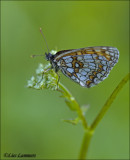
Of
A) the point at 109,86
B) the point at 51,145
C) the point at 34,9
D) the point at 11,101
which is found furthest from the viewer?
the point at 34,9

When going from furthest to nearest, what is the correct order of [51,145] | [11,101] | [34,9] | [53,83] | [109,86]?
[34,9] < [109,86] < [11,101] < [51,145] < [53,83]

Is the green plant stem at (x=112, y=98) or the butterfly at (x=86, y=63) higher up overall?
the butterfly at (x=86, y=63)

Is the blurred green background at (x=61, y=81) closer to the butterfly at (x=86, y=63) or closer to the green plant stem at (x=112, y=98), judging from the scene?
the butterfly at (x=86, y=63)

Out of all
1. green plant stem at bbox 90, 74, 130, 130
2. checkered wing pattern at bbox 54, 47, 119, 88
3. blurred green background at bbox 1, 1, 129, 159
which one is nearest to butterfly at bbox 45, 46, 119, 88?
checkered wing pattern at bbox 54, 47, 119, 88

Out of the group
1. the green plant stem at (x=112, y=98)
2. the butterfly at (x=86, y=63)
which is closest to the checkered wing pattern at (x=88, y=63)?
the butterfly at (x=86, y=63)

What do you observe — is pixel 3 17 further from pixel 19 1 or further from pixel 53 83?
pixel 53 83

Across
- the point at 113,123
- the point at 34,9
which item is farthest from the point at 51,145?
the point at 34,9

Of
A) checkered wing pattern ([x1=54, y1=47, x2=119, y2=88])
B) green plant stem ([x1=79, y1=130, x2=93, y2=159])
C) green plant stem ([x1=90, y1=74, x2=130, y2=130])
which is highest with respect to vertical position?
checkered wing pattern ([x1=54, y1=47, x2=119, y2=88])

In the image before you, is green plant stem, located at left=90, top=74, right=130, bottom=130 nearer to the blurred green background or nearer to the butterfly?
the butterfly
